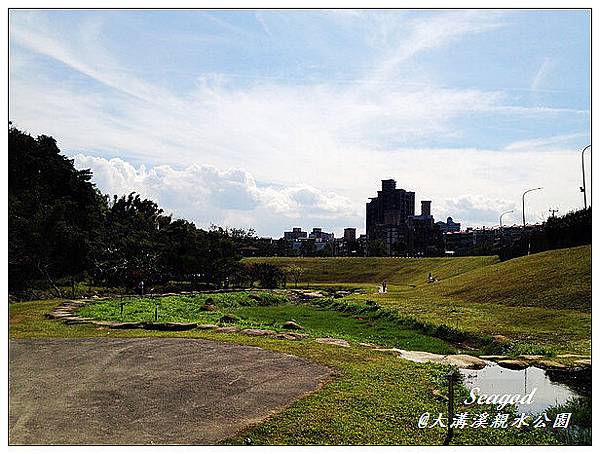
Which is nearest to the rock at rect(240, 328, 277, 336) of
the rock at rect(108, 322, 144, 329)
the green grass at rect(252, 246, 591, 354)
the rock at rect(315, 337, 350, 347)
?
the rock at rect(315, 337, 350, 347)

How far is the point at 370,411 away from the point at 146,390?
1975 millimetres

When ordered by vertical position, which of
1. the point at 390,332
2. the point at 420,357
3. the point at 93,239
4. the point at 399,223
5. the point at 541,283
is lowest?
the point at 390,332

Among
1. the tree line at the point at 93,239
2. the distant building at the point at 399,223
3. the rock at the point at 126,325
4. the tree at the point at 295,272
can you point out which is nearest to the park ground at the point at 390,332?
the rock at the point at 126,325

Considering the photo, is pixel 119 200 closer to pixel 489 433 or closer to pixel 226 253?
pixel 226 253

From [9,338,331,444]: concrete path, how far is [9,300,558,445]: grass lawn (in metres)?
0.20

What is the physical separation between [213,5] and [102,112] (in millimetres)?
2313

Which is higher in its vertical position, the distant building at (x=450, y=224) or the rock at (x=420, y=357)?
the distant building at (x=450, y=224)

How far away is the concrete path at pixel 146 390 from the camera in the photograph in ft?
14.1

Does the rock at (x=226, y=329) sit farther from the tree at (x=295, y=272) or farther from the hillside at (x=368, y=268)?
the tree at (x=295, y=272)

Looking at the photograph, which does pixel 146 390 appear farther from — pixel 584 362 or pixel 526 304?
pixel 526 304

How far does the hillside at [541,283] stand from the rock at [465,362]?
350cm

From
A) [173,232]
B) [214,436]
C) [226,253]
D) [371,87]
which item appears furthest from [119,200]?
[214,436]

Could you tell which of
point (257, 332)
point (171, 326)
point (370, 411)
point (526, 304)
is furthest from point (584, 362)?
point (171, 326)

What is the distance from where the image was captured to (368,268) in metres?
27.4
